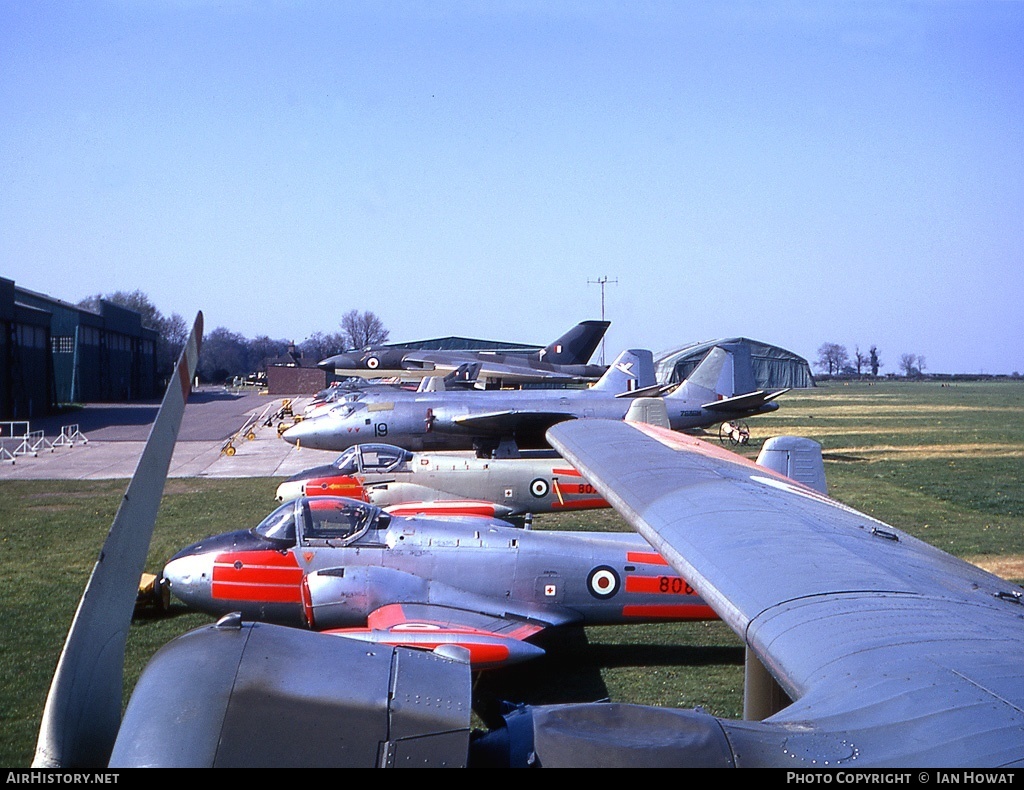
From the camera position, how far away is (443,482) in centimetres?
1437

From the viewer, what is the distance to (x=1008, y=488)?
2009 centimetres

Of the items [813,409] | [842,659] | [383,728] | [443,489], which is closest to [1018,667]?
[842,659]

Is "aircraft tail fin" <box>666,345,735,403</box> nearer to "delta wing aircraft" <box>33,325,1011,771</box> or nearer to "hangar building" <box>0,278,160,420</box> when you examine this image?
"delta wing aircraft" <box>33,325,1011,771</box>

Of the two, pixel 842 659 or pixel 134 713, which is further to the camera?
pixel 842 659

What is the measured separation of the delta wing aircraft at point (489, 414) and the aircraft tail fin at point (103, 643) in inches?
697

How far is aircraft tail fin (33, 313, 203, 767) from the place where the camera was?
2.64 metres

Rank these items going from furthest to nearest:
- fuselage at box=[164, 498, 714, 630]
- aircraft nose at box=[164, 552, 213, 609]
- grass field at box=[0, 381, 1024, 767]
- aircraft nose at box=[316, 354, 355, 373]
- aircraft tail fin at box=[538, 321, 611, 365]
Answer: aircraft nose at box=[316, 354, 355, 373] → aircraft tail fin at box=[538, 321, 611, 365] → aircraft nose at box=[164, 552, 213, 609] → fuselage at box=[164, 498, 714, 630] → grass field at box=[0, 381, 1024, 767]

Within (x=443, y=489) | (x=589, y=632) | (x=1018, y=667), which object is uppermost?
(x=1018, y=667)

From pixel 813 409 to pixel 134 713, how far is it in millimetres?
57493

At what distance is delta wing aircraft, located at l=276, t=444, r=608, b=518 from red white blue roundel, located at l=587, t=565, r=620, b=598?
15.9 ft

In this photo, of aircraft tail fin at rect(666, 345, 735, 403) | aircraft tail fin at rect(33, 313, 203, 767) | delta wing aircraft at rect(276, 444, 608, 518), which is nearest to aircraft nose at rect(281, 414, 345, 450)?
delta wing aircraft at rect(276, 444, 608, 518)

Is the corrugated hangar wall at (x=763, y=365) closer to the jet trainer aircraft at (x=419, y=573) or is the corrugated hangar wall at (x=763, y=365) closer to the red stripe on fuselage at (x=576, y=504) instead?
the red stripe on fuselage at (x=576, y=504)

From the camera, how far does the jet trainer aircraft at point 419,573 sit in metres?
8.15
